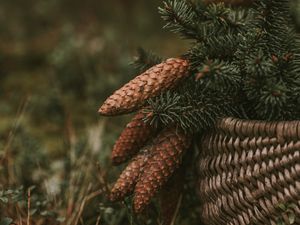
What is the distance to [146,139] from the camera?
1.60 meters

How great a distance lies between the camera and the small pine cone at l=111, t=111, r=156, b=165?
158 centimetres

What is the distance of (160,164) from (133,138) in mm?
148

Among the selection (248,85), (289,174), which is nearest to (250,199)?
(289,174)

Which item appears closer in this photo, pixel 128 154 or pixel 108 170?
pixel 128 154

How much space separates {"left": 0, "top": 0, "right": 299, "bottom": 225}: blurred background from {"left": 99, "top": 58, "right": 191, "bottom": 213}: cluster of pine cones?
145mm

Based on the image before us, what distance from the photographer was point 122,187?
4.99 ft

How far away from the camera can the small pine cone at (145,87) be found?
1412 mm

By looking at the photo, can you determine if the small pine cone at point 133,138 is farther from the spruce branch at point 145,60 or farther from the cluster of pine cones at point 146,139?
the spruce branch at point 145,60

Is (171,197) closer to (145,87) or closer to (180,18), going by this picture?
(145,87)

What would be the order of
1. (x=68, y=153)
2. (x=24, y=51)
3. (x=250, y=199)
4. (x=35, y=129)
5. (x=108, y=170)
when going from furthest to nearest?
(x=24, y=51) → (x=35, y=129) → (x=68, y=153) → (x=108, y=170) → (x=250, y=199)

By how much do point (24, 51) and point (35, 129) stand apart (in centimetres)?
142

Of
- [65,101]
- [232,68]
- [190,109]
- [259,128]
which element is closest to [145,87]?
[190,109]

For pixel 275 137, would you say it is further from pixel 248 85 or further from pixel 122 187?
pixel 122 187

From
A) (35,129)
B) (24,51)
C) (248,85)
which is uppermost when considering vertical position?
(248,85)
